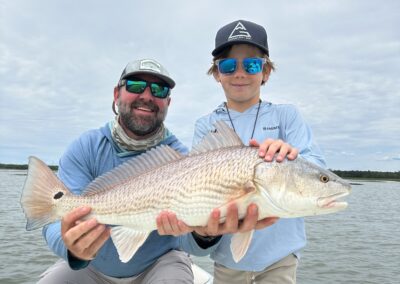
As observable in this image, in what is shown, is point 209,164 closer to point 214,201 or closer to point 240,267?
point 214,201

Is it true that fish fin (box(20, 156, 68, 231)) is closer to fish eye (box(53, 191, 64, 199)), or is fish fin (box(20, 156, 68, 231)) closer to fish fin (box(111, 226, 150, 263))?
fish eye (box(53, 191, 64, 199))

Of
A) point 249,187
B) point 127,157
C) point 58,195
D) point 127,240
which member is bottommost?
point 127,240

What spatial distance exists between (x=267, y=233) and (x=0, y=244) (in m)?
11.1

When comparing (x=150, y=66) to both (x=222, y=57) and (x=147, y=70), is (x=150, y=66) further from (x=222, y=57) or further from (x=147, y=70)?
(x=222, y=57)

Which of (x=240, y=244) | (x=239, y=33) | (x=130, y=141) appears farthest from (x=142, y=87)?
(x=240, y=244)

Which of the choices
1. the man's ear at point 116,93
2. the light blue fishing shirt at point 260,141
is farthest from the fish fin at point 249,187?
the man's ear at point 116,93

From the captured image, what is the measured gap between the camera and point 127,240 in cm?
361

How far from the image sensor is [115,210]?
3.58m

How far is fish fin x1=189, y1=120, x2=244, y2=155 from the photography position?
11.2 ft

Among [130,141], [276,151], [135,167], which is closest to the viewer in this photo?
[276,151]

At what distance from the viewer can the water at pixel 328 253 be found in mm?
10500

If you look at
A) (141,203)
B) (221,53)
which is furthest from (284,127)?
(141,203)

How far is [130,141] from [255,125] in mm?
1335

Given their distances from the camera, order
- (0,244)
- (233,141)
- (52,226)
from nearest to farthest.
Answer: (233,141) < (52,226) < (0,244)
